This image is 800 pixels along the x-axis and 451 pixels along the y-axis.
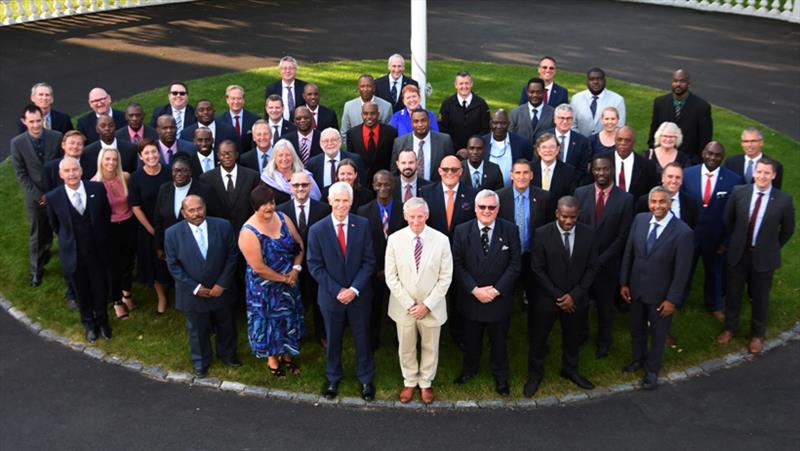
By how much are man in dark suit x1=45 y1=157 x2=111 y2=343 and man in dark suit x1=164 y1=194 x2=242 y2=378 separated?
127cm

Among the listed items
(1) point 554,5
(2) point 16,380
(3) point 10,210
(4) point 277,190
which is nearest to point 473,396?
(4) point 277,190

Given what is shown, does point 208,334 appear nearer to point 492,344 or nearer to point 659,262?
point 492,344

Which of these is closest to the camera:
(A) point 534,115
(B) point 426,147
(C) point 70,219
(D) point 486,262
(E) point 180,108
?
(D) point 486,262

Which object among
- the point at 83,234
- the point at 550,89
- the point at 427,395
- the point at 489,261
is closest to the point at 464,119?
the point at 550,89

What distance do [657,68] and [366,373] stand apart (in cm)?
1319

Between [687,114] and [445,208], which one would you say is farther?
[687,114]

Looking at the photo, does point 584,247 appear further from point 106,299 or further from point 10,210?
point 10,210

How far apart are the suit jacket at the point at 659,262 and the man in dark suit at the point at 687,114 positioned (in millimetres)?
2958

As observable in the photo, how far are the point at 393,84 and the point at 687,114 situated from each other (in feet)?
13.3

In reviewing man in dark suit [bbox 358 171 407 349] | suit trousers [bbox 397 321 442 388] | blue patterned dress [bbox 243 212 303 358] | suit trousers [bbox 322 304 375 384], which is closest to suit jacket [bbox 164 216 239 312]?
blue patterned dress [bbox 243 212 303 358]

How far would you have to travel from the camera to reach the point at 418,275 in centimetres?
780

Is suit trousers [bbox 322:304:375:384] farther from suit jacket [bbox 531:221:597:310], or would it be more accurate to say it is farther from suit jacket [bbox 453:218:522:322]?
suit jacket [bbox 531:221:597:310]

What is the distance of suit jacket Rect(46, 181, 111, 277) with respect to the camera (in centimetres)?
890

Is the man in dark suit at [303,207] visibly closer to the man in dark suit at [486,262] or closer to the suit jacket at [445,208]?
the suit jacket at [445,208]
